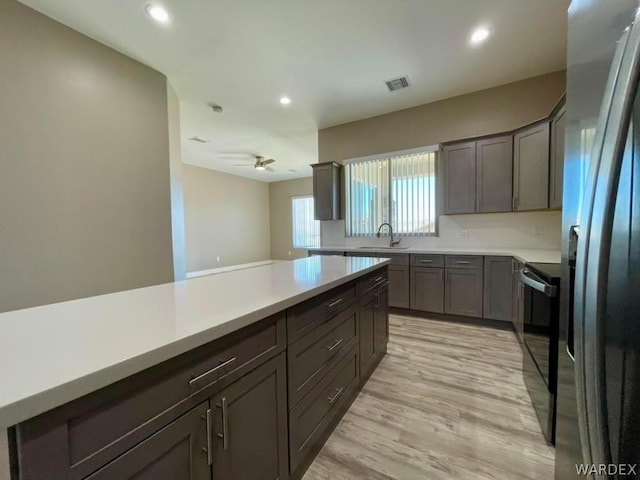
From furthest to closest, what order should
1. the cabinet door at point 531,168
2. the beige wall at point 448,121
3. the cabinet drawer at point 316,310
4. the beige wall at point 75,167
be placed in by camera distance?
the beige wall at point 448,121
the cabinet door at point 531,168
the beige wall at point 75,167
the cabinet drawer at point 316,310

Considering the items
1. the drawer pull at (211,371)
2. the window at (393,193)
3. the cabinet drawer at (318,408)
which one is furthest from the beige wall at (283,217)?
the drawer pull at (211,371)

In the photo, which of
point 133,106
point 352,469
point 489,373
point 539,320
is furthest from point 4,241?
point 489,373

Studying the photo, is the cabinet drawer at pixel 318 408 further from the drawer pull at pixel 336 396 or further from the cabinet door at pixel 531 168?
the cabinet door at pixel 531 168

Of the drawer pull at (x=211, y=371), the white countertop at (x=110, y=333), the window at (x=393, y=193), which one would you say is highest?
the window at (x=393, y=193)

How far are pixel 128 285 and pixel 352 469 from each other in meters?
2.78

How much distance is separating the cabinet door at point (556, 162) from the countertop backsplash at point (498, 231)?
2.01ft

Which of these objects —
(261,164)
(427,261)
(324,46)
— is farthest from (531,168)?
(261,164)

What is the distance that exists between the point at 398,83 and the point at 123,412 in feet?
13.2

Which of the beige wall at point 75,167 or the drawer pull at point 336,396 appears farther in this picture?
the beige wall at point 75,167

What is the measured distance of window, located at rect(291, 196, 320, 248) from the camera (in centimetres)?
879

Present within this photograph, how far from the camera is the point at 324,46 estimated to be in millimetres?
2779

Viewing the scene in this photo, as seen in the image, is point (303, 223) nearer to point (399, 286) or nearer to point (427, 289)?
point (399, 286)

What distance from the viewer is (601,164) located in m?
0.55

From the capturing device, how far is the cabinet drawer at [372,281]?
1943 millimetres
